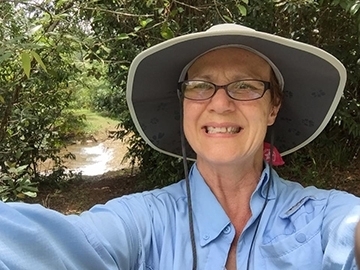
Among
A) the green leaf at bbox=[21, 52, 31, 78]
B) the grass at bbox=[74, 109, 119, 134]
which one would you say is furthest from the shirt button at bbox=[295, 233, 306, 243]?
the grass at bbox=[74, 109, 119, 134]

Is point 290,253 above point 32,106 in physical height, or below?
above

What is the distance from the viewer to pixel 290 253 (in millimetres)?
1102

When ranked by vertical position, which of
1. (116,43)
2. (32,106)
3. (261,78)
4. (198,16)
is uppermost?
(261,78)

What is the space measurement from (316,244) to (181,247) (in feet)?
0.98

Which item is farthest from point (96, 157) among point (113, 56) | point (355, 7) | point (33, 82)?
point (355, 7)

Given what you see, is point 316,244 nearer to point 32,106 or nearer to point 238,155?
point 238,155

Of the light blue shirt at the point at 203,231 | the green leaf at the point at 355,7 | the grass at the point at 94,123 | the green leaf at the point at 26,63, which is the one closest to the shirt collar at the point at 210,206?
the light blue shirt at the point at 203,231

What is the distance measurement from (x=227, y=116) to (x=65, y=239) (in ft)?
1.70

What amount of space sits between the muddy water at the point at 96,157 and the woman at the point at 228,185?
18.0 ft

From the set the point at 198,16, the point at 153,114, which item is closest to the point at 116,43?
the point at 198,16

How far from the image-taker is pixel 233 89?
1.23 metres

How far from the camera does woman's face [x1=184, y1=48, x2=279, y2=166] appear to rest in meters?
1.22

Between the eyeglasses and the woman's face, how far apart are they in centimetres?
1

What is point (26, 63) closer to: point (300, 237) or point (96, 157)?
point (300, 237)
